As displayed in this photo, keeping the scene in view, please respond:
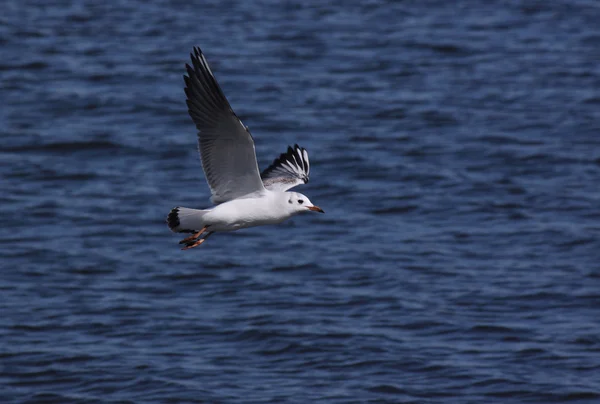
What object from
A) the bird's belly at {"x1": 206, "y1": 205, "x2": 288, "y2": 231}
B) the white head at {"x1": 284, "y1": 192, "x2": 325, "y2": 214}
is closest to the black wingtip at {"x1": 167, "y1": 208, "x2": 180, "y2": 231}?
the bird's belly at {"x1": 206, "y1": 205, "x2": 288, "y2": 231}

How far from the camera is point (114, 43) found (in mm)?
28344

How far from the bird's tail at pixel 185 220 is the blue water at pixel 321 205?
4.26m

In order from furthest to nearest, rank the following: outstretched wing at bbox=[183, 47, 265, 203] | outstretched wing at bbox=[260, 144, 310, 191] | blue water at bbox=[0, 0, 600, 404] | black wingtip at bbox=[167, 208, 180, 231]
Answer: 1. blue water at bbox=[0, 0, 600, 404]
2. outstretched wing at bbox=[260, 144, 310, 191]
3. black wingtip at bbox=[167, 208, 180, 231]
4. outstretched wing at bbox=[183, 47, 265, 203]

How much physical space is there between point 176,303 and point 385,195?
5.01m

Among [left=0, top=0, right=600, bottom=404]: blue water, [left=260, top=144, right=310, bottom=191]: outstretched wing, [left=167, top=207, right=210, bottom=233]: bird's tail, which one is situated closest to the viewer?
[left=167, top=207, right=210, bottom=233]: bird's tail

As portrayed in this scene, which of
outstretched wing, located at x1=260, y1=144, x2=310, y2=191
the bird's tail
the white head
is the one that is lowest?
the bird's tail

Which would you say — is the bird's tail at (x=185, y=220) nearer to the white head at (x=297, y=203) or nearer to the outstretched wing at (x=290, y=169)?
the white head at (x=297, y=203)

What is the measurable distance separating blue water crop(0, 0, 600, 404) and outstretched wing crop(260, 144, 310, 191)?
3.11 meters

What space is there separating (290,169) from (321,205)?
6763 millimetres

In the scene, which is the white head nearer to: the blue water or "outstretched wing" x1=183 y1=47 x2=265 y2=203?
"outstretched wing" x1=183 y1=47 x2=265 y2=203

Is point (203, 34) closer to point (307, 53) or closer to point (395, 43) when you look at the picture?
point (307, 53)

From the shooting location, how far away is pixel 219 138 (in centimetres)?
1026

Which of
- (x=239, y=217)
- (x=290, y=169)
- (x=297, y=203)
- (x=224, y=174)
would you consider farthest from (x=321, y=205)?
(x=239, y=217)

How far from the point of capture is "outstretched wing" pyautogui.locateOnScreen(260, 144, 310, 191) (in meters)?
12.4
